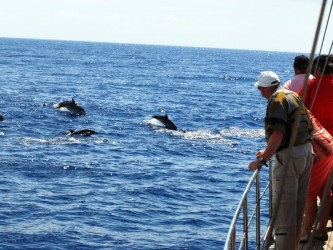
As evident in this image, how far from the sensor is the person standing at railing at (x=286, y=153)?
6.18m

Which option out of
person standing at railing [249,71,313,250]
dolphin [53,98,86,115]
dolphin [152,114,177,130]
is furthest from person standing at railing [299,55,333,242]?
dolphin [53,98,86,115]

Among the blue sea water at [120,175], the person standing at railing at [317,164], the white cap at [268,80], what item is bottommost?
the blue sea water at [120,175]

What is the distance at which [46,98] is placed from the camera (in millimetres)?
52406

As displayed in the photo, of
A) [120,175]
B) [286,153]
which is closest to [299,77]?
[286,153]

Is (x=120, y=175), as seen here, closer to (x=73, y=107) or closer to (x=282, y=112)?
(x=73, y=107)

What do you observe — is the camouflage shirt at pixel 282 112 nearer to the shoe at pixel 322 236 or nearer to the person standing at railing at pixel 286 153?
the person standing at railing at pixel 286 153

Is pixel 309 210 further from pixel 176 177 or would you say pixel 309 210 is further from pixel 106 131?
pixel 106 131

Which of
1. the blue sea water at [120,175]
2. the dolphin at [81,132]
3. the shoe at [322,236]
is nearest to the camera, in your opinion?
the shoe at [322,236]

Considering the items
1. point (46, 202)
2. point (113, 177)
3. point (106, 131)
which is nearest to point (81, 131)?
point (106, 131)

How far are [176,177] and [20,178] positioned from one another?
18.8 ft

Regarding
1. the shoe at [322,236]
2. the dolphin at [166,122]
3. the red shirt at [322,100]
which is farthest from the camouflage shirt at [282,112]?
the dolphin at [166,122]

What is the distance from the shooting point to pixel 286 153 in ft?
20.7

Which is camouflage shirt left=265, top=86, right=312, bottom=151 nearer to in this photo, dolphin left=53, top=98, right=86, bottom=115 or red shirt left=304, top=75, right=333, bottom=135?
red shirt left=304, top=75, right=333, bottom=135

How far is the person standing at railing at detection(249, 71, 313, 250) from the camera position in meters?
6.18
